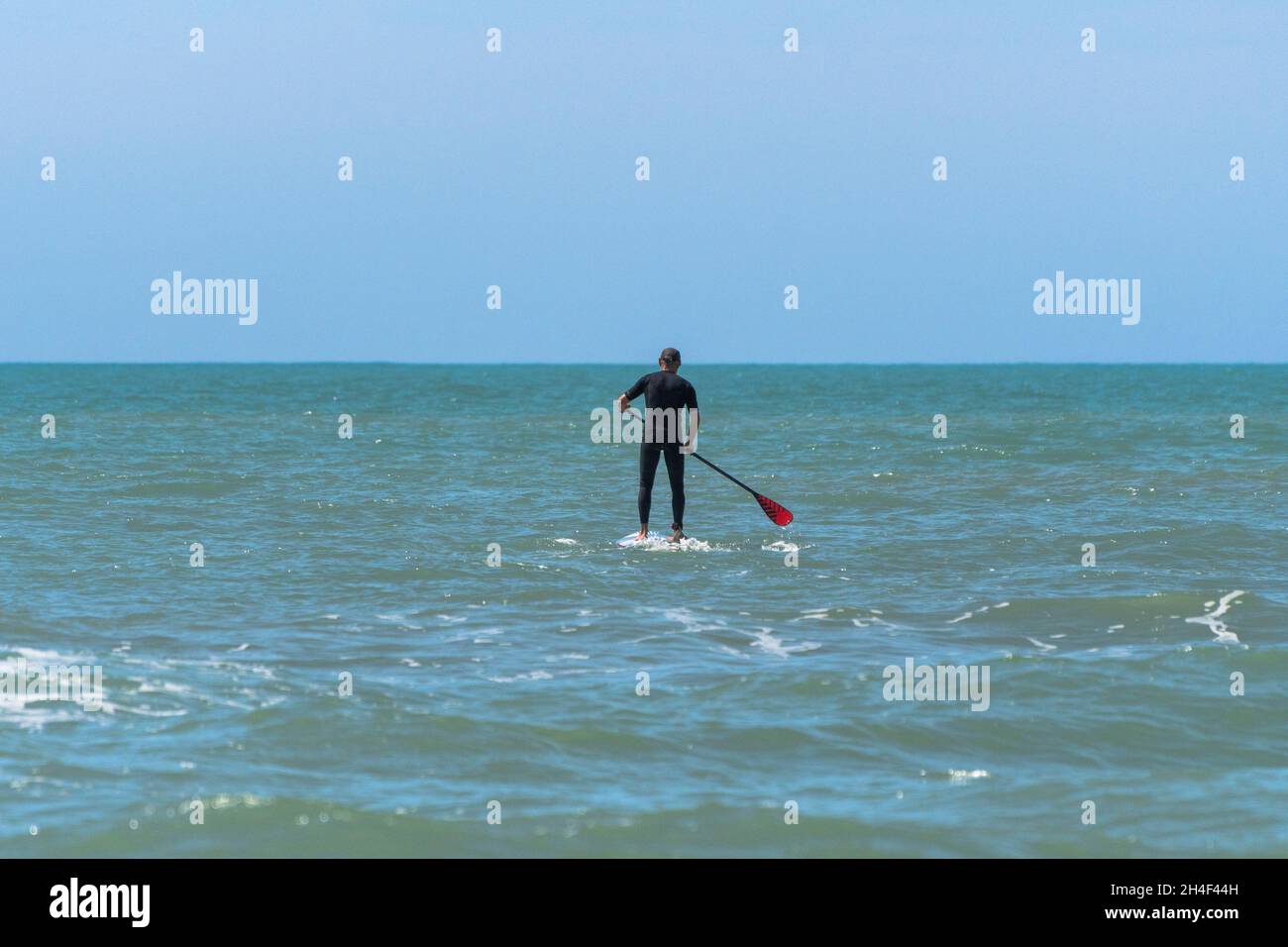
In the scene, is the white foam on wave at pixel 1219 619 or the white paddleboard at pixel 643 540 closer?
the white foam on wave at pixel 1219 619

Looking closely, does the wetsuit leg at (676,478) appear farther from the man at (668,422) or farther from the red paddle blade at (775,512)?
the red paddle blade at (775,512)

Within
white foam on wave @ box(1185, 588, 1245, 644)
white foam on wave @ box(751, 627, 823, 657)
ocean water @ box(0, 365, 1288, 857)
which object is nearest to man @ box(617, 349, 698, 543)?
ocean water @ box(0, 365, 1288, 857)

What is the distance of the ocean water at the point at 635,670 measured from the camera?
5.76m

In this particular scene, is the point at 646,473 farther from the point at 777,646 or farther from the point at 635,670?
the point at 635,670

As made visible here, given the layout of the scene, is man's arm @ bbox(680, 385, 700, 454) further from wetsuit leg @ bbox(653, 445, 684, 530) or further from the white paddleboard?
the white paddleboard

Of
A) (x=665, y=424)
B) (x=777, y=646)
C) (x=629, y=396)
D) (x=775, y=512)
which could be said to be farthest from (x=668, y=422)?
(x=777, y=646)

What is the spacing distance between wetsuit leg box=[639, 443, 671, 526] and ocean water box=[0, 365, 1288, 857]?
58 centimetres

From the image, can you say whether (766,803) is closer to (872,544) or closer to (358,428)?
(872,544)

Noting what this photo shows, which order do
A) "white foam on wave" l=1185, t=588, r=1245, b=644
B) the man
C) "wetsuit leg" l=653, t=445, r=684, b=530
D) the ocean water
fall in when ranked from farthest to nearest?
"wetsuit leg" l=653, t=445, r=684, b=530 < the man < "white foam on wave" l=1185, t=588, r=1245, b=644 < the ocean water

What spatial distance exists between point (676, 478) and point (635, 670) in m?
5.50

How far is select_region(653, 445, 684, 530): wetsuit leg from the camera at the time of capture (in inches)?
540

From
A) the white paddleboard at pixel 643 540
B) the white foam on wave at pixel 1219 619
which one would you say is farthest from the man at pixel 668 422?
the white foam on wave at pixel 1219 619

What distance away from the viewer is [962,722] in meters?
7.24
